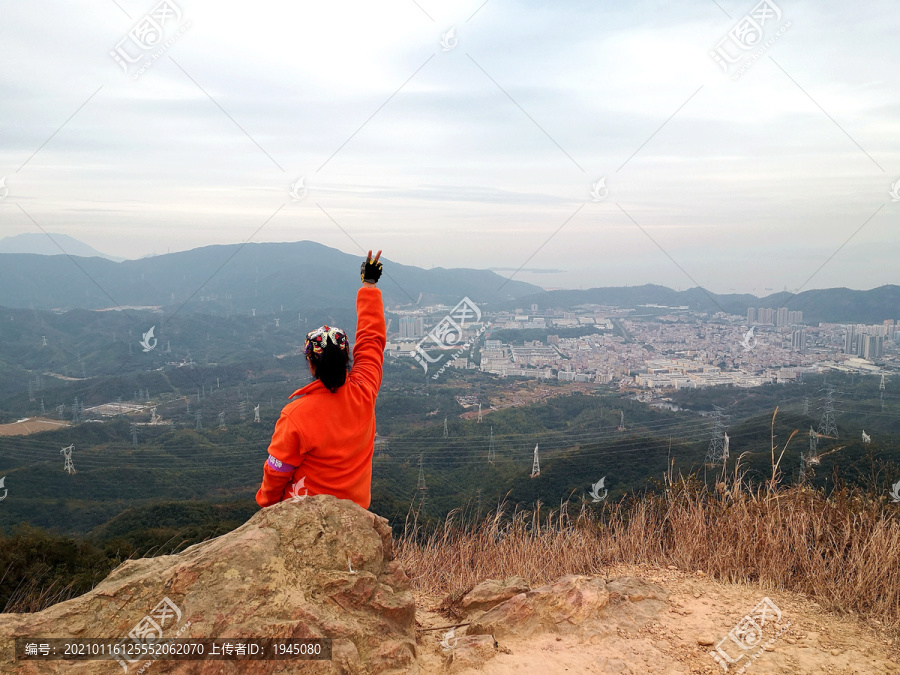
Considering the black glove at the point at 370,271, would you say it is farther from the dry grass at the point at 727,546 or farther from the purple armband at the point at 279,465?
the dry grass at the point at 727,546

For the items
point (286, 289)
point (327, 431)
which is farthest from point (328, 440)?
point (286, 289)

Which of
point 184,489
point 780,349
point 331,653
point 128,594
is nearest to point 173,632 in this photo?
point 128,594

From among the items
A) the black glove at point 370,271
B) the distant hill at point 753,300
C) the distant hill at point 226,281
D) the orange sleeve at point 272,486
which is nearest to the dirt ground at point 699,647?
the orange sleeve at point 272,486

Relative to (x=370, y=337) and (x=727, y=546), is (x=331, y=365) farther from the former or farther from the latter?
(x=727, y=546)

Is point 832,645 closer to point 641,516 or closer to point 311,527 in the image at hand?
point 641,516

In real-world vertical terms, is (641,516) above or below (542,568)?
above

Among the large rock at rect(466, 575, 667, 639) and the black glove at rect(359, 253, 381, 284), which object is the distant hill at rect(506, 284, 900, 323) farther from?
the black glove at rect(359, 253, 381, 284)
